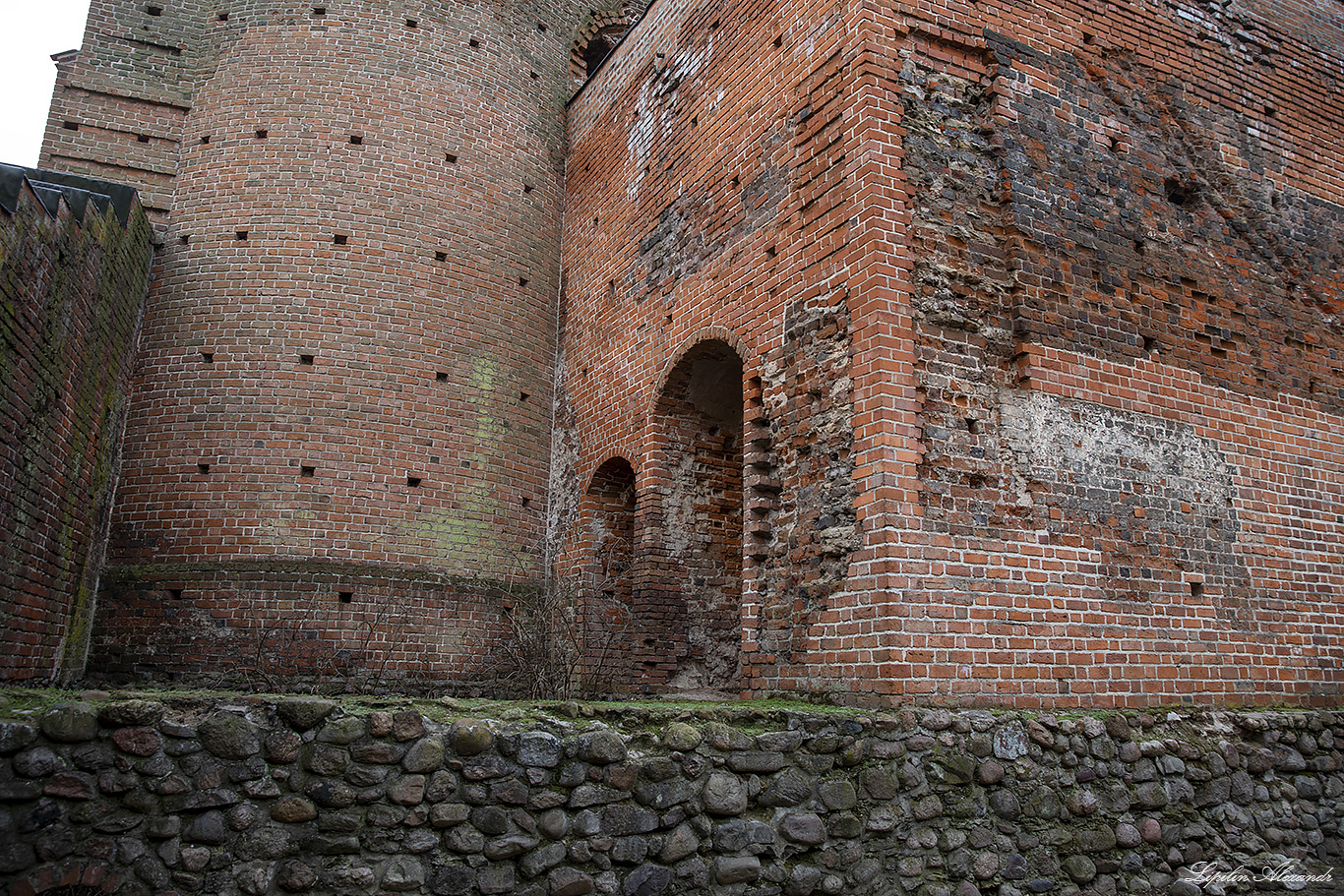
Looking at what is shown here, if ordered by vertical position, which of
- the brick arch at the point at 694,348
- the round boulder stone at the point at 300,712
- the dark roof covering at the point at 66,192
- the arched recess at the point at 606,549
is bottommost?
the round boulder stone at the point at 300,712

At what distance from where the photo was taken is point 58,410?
274 inches

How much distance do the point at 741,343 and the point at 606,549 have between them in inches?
140

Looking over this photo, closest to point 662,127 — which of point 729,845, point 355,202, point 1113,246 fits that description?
point 355,202

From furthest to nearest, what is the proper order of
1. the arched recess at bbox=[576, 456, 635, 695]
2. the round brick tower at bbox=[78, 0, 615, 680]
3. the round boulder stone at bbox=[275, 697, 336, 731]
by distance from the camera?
the arched recess at bbox=[576, 456, 635, 695], the round brick tower at bbox=[78, 0, 615, 680], the round boulder stone at bbox=[275, 697, 336, 731]

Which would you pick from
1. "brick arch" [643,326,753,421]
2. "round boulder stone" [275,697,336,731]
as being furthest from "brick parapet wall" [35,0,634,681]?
"round boulder stone" [275,697,336,731]

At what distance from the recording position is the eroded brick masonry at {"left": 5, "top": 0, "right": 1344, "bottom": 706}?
18.2 ft

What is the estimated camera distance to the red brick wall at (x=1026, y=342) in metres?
5.31

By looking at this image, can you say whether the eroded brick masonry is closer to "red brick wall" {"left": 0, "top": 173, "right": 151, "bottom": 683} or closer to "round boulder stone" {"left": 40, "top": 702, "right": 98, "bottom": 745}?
"red brick wall" {"left": 0, "top": 173, "right": 151, "bottom": 683}

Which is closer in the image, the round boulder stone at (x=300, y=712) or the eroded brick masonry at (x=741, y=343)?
the round boulder stone at (x=300, y=712)

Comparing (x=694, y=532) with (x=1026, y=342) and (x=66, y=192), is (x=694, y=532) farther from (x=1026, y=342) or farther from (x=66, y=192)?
(x=66, y=192)

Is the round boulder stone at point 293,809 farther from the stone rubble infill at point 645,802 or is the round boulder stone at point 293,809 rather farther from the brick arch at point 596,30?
the brick arch at point 596,30

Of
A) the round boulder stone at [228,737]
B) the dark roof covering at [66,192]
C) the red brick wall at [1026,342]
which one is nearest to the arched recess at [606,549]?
the red brick wall at [1026,342]

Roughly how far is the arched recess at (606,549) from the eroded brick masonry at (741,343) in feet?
0.14

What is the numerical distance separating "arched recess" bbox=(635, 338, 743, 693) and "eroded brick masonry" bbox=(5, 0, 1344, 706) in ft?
0.14
